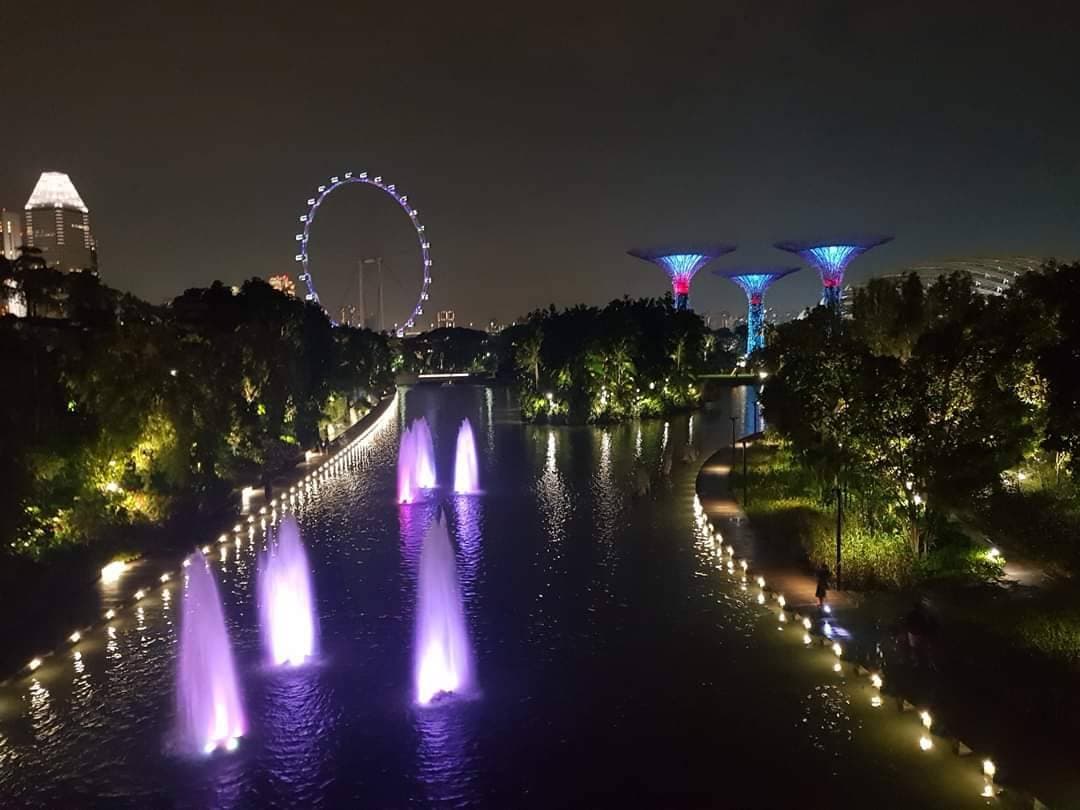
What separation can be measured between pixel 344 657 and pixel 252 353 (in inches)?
870

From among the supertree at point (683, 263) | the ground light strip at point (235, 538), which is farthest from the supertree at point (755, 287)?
the ground light strip at point (235, 538)

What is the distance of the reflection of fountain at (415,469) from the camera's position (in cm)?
2934

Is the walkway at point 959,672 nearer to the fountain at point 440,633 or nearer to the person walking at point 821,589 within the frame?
the person walking at point 821,589

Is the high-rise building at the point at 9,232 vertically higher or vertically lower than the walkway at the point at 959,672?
higher

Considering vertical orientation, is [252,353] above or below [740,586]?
above

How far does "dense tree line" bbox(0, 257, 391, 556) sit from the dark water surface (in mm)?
3538

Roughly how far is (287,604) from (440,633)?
155 inches

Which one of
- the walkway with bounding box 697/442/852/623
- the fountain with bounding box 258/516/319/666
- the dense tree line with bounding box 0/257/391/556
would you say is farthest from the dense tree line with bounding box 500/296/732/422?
the fountain with bounding box 258/516/319/666

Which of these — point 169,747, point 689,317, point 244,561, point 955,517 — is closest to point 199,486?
point 244,561

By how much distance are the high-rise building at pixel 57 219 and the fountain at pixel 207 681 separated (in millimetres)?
132349

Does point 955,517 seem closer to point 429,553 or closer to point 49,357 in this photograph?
point 429,553

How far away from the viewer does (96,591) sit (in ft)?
59.6

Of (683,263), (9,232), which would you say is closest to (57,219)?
(9,232)

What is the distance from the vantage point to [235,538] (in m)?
23.3
